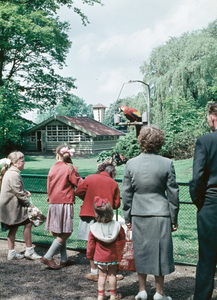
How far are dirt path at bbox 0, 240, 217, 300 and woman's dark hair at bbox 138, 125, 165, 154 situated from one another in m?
1.67

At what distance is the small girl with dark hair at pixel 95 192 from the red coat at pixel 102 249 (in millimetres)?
519

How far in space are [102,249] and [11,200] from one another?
5.89 feet

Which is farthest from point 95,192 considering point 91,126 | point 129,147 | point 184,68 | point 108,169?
point 91,126

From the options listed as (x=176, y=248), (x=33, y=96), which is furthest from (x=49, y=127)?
(x=176, y=248)

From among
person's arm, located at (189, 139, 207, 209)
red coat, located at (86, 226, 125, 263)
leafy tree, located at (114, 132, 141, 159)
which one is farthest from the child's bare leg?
leafy tree, located at (114, 132, 141, 159)

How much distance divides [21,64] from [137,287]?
77.4ft

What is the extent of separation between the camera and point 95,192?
3785 mm

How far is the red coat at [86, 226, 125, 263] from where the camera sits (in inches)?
127

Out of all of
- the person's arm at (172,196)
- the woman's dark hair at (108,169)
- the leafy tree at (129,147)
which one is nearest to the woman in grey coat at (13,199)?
the woman's dark hair at (108,169)

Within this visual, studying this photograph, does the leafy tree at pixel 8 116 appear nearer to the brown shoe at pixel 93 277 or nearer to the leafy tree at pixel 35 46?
the leafy tree at pixel 35 46

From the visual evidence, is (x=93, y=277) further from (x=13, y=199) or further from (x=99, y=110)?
(x=99, y=110)

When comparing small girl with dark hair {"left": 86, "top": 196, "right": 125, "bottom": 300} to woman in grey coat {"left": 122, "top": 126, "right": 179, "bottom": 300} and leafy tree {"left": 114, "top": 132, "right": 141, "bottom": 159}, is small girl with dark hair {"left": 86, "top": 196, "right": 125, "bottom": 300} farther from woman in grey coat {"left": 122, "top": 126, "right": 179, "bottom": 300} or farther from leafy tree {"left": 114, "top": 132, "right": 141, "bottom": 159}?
leafy tree {"left": 114, "top": 132, "right": 141, "bottom": 159}

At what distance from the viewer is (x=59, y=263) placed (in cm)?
440

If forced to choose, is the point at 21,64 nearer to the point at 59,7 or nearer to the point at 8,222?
the point at 59,7
